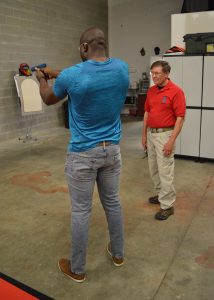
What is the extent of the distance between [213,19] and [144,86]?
10.1 ft

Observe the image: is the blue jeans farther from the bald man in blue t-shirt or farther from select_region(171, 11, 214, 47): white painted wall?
select_region(171, 11, 214, 47): white painted wall

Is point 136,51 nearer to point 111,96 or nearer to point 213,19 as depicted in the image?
point 213,19

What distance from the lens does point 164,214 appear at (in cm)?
297

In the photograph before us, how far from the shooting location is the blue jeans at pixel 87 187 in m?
1.85

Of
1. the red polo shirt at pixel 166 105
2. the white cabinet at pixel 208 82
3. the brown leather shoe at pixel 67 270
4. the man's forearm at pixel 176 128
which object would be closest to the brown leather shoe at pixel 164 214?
the man's forearm at pixel 176 128

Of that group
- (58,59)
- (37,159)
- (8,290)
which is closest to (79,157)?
(8,290)

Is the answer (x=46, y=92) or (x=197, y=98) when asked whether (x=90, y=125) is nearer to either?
(x=46, y=92)

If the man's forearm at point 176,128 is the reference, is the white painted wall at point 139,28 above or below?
above

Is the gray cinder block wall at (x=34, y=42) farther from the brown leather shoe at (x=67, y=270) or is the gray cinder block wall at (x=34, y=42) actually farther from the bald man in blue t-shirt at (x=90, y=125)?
the bald man in blue t-shirt at (x=90, y=125)

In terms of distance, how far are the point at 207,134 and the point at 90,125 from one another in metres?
3.18

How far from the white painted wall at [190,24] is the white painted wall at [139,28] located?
8.37ft

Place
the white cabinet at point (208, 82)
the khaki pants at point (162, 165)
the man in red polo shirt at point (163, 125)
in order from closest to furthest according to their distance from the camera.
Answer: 1. the man in red polo shirt at point (163, 125)
2. the khaki pants at point (162, 165)
3. the white cabinet at point (208, 82)

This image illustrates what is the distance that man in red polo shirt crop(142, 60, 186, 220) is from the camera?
8.94 ft

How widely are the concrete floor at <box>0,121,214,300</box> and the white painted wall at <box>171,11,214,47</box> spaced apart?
2.85m
